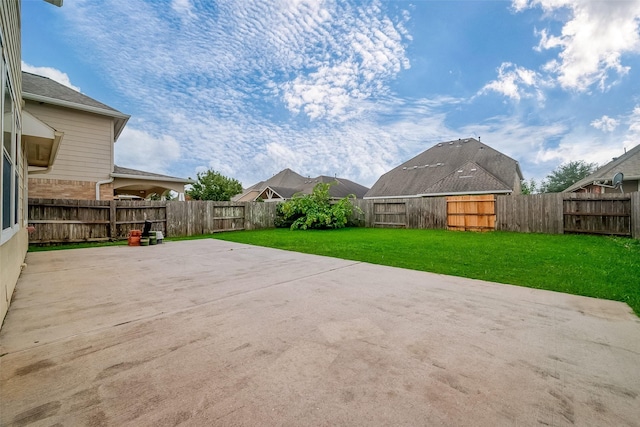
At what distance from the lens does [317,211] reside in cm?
1350

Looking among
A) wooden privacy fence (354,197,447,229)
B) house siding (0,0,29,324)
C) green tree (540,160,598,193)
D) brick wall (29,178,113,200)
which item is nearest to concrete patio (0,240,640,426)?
house siding (0,0,29,324)

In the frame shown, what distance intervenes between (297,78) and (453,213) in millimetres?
10728

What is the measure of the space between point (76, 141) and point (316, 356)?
1246 centimetres

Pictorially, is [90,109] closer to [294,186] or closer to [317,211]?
[317,211]

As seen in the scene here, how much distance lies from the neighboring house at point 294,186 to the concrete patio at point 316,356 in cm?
2332

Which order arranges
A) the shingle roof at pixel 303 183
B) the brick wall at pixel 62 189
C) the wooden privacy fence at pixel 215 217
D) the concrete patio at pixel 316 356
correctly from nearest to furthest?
the concrete patio at pixel 316 356 → the brick wall at pixel 62 189 → the wooden privacy fence at pixel 215 217 → the shingle roof at pixel 303 183

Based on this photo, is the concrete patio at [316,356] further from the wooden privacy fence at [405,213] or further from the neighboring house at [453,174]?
the neighboring house at [453,174]

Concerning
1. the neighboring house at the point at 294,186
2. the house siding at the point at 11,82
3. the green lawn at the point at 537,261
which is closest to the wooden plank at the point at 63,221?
the house siding at the point at 11,82

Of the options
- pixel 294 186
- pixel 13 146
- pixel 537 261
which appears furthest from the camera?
pixel 294 186

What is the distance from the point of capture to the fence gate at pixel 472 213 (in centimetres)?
1082

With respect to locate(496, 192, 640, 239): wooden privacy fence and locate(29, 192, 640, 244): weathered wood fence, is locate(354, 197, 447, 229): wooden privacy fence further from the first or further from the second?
locate(496, 192, 640, 239): wooden privacy fence

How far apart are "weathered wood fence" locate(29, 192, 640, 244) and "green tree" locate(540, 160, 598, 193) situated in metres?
23.3

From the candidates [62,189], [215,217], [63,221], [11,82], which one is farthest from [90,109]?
[11,82]

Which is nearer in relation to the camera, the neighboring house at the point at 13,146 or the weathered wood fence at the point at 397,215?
the neighboring house at the point at 13,146
